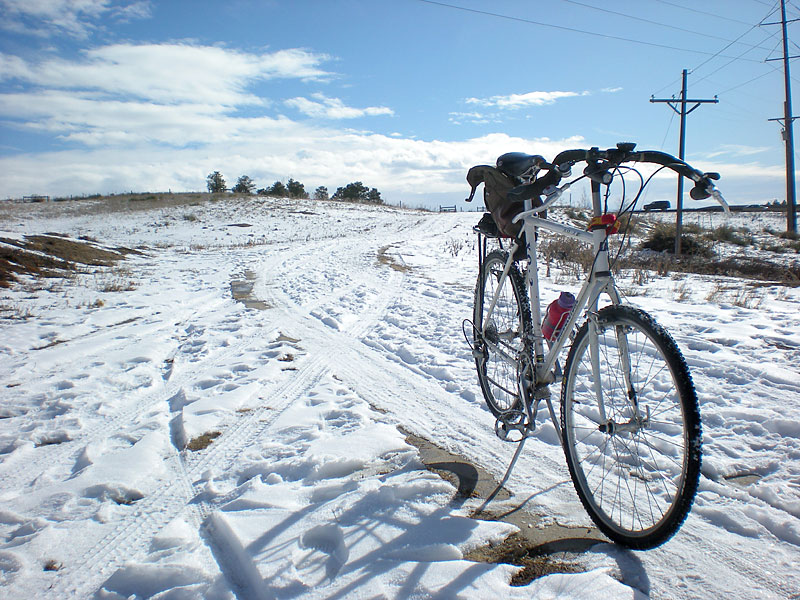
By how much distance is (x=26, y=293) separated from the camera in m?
7.95

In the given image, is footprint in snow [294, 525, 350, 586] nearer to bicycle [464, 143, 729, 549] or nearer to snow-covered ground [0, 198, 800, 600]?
snow-covered ground [0, 198, 800, 600]

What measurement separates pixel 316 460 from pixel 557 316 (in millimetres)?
1577

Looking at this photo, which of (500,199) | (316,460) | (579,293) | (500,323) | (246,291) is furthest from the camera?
(246,291)

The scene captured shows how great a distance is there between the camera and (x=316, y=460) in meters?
2.76

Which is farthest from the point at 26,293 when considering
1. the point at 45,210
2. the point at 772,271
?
the point at 45,210

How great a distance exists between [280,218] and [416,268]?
23237 mm

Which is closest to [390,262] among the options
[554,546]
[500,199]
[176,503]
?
[500,199]

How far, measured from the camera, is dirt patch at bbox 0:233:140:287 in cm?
932

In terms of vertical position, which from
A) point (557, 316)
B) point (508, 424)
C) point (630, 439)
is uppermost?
point (557, 316)

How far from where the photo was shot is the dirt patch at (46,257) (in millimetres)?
9320

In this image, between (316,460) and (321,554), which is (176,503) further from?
(321,554)

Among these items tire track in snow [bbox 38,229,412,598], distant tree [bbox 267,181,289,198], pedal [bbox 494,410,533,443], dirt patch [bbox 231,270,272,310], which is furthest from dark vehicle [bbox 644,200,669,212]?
distant tree [bbox 267,181,289,198]

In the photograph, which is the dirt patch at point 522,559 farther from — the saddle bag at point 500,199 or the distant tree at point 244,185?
the distant tree at point 244,185

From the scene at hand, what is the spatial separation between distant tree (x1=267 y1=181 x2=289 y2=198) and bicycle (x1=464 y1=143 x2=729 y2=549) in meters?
44.5
